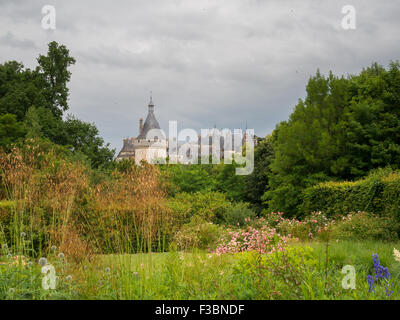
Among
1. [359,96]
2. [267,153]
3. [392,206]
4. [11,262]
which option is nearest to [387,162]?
[359,96]

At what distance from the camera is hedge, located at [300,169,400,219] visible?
35.5 ft

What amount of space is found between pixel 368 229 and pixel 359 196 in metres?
2.54

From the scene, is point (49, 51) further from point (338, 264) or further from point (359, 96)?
point (338, 264)

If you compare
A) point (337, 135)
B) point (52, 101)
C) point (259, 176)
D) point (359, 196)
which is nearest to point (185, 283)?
point (359, 196)

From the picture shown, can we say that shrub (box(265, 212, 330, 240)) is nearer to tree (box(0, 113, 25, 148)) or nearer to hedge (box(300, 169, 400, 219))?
hedge (box(300, 169, 400, 219))

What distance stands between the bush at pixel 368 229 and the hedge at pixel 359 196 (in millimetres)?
459

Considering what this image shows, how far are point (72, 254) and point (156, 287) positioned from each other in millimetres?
2034

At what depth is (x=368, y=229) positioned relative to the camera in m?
9.88

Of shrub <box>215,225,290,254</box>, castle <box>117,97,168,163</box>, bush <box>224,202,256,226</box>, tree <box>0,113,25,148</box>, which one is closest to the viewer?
shrub <box>215,225,290,254</box>

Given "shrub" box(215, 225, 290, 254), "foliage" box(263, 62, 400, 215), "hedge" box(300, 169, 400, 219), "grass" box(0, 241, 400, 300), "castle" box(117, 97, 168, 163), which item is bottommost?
"shrub" box(215, 225, 290, 254)

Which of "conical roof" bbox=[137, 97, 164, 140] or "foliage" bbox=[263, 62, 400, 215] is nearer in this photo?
"foliage" bbox=[263, 62, 400, 215]

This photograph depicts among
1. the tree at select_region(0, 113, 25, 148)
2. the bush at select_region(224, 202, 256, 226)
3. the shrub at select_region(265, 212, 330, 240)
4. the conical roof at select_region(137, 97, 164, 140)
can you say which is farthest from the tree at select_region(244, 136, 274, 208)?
the conical roof at select_region(137, 97, 164, 140)

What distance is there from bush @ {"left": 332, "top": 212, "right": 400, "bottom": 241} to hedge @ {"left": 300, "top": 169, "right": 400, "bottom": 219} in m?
0.46

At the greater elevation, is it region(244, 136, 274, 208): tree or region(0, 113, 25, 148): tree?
region(0, 113, 25, 148): tree
